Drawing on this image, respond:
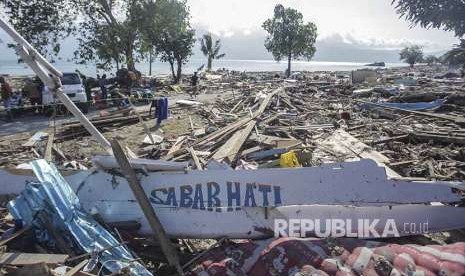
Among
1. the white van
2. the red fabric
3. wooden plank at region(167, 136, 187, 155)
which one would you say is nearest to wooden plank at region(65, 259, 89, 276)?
the red fabric

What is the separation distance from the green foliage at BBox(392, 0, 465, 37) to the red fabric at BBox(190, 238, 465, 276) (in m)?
20.4

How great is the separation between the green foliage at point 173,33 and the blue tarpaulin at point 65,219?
26.8 meters

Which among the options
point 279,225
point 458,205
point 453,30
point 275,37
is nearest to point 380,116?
point 453,30

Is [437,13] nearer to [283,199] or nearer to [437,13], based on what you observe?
[437,13]

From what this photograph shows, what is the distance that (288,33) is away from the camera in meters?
59.2

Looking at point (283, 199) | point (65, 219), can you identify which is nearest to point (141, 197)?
point (65, 219)

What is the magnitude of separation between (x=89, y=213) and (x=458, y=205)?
197 inches

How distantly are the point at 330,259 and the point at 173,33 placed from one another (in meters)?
35.9

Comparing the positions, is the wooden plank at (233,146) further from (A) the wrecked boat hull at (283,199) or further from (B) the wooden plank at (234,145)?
(A) the wrecked boat hull at (283,199)

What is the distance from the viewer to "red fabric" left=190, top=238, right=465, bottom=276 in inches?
152

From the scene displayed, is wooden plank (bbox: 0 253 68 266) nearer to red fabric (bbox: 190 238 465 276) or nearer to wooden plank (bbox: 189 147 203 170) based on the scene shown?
red fabric (bbox: 190 238 465 276)

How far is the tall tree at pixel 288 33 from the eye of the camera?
59.0 meters

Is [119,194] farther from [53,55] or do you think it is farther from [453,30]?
[53,55]

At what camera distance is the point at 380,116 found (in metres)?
16.6
